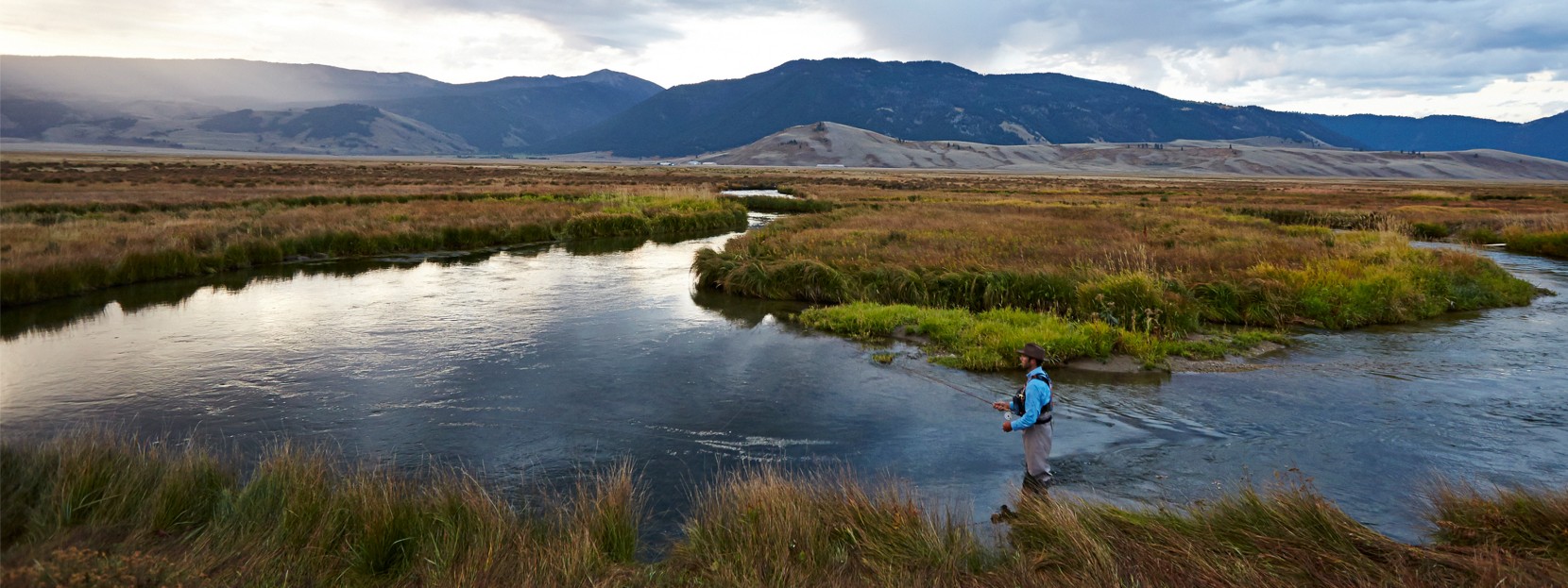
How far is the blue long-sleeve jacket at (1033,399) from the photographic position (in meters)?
8.71

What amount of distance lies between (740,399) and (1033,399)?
5.62 meters

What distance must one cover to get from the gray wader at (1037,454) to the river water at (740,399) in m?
0.31

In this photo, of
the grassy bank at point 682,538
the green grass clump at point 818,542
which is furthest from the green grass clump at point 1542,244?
the green grass clump at point 818,542

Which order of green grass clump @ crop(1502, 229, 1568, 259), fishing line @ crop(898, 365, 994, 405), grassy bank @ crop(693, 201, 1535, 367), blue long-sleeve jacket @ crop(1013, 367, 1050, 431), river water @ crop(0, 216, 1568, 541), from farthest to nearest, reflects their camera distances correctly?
green grass clump @ crop(1502, 229, 1568, 259) < grassy bank @ crop(693, 201, 1535, 367) < fishing line @ crop(898, 365, 994, 405) < river water @ crop(0, 216, 1568, 541) < blue long-sleeve jacket @ crop(1013, 367, 1050, 431)

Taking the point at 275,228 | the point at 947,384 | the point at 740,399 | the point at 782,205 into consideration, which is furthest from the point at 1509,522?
the point at 782,205

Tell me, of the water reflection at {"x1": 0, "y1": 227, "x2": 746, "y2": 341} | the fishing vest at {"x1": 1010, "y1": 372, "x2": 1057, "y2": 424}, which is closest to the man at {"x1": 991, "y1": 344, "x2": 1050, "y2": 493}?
the fishing vest at {"x1": 1010, "y1": 372, "x2": 1057, "y2": 424}

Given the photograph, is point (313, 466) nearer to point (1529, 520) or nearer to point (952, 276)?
point (1529, 520)

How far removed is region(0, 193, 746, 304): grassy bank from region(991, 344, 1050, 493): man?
77.7 feet

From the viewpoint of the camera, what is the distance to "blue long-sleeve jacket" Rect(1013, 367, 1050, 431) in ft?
28.6

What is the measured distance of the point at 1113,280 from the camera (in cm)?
1870

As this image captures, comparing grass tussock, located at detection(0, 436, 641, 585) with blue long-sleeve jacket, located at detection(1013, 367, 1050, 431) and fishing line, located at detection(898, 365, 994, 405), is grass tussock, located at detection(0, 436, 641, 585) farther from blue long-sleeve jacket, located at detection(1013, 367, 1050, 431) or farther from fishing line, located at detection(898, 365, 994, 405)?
fishing line, located at detection(898, 365, 994, 405)

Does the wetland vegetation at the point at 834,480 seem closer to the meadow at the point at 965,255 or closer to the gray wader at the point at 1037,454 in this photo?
the meadow at the point at 965,255

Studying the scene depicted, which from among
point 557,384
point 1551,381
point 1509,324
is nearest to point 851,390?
point 557,384

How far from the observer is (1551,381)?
1374 centimetres
